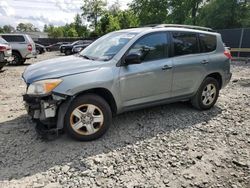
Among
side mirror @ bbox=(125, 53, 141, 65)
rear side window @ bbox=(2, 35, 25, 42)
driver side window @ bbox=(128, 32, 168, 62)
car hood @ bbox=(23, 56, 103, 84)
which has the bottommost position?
car hood @ bbox=(23, 56, 103, 84)

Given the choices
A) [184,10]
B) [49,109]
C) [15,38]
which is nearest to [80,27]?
[184,10]

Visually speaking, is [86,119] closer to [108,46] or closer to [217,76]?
[108,46]

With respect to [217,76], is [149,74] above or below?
above

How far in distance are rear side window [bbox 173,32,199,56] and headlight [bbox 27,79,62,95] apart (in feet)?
7.75

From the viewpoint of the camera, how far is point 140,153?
374 cm

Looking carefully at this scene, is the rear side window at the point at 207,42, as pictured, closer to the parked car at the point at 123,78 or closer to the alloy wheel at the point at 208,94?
the parked car at the point at 123,78

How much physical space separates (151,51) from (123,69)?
0.74 metres

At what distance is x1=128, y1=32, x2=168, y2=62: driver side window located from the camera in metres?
4.43

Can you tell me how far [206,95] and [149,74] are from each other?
68.4 inches

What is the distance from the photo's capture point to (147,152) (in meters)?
3.77

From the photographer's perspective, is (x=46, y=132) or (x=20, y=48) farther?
(x=20, y=48)

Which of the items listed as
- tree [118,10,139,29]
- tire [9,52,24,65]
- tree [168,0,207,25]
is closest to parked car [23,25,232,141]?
tire [9,52,24,65]

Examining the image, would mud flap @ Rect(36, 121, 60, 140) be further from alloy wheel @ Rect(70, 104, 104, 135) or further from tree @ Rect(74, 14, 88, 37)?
tree @ Rect(74, 14, 88, 37)

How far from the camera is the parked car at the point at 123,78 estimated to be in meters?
3.78
